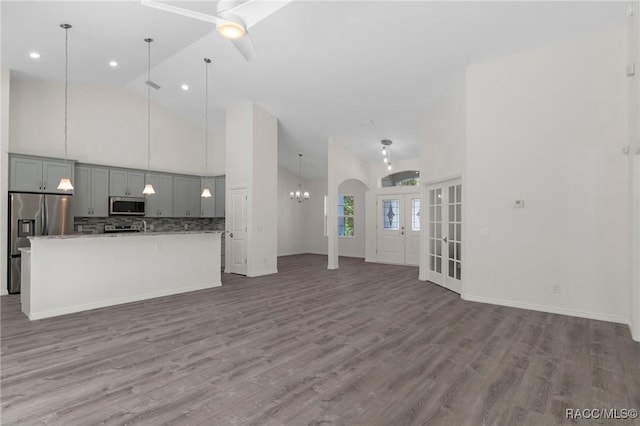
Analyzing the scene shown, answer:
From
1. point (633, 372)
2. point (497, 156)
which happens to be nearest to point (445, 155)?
point (497, 156)

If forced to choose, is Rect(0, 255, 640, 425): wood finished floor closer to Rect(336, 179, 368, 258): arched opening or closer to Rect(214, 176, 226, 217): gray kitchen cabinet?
Rect(214, 176, 226, 217): gray kitchen cabinet

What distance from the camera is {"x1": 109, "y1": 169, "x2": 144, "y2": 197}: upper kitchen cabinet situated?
7488 mm

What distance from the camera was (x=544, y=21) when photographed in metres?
4.21

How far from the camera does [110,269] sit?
5.04m

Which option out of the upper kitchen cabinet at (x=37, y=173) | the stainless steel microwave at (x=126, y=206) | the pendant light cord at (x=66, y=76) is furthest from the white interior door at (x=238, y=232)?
the pendant light cord at (x=66, y=76)

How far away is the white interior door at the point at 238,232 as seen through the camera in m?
7.73

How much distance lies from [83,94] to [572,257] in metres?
9.78

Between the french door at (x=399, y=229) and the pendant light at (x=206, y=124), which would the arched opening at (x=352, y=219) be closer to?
the french door at (x=399, y=229)

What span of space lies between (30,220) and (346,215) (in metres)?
8.54

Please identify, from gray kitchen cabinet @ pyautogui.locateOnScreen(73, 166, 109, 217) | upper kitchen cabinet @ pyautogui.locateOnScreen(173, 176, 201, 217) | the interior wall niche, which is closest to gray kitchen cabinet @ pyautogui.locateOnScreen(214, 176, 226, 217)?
upper kitchen cabinet @ pyautogui.locateOnScreen(173, 176, 201, 217)

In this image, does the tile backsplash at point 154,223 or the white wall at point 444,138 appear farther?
the tile backsplash at point 154,223

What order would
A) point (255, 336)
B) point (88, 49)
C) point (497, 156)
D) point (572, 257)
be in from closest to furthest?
point (255, 336)
point (572, 257)
point (497, 156)
point (88, 49)

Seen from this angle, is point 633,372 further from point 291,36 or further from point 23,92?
point 23,92

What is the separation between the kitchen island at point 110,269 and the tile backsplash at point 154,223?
2.90m
